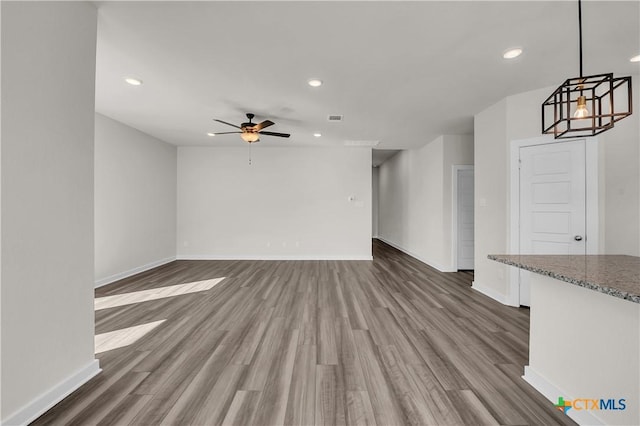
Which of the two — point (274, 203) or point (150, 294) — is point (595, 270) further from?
point (274, 203)

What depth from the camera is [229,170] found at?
650cm

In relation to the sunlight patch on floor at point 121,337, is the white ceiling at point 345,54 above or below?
above

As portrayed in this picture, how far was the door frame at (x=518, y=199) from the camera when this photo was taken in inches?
115

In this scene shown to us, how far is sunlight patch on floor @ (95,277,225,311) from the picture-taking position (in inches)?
135

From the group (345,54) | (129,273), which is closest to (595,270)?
(345,54)

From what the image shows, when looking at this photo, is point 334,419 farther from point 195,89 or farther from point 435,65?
point 195,89

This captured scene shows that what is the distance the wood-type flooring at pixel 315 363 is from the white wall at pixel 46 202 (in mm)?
319

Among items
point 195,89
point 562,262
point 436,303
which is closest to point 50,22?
point 195,89

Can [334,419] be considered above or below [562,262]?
below

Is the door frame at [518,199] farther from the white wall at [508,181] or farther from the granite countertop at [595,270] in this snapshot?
the granite countertop at [595,270]

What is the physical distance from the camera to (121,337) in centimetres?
249

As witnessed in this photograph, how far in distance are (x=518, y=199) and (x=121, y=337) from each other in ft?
15.8

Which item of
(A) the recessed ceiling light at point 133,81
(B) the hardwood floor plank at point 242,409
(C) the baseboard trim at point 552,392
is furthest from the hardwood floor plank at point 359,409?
(A) the recessed ceiling light at point 133,81

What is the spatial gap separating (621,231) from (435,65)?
269cm
